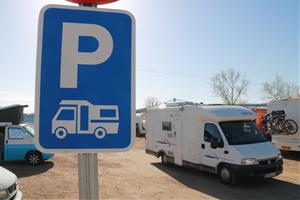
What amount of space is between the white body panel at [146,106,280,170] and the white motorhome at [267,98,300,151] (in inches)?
225

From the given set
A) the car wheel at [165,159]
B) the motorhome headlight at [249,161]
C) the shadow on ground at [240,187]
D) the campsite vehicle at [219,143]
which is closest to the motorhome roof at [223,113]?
the campsite vehicle at [219,143]

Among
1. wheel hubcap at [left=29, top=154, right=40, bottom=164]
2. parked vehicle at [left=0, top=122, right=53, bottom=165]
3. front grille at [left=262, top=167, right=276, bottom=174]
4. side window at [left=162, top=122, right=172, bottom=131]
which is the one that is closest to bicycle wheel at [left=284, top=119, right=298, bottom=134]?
side window at [left=162, top=122, right=172, bottom=131]

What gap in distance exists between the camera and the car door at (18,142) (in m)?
14.1

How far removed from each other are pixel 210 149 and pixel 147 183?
2393mm

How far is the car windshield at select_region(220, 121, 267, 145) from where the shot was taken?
1112 centimetres

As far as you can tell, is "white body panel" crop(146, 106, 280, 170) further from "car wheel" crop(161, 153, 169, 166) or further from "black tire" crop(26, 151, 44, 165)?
"black tire" crop(26, 151, 44, 165)

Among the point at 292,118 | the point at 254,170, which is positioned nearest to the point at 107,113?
the point at 254,170

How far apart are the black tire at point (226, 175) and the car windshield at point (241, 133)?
0.80m

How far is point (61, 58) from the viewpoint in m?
1.75

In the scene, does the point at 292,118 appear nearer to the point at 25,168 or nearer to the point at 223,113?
the point at 223,113

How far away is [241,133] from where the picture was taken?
1148cm

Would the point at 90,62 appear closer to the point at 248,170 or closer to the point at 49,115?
the point at 49,115

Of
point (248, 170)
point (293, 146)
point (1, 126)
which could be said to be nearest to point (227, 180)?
point (248, 170)

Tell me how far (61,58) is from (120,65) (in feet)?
0.97
